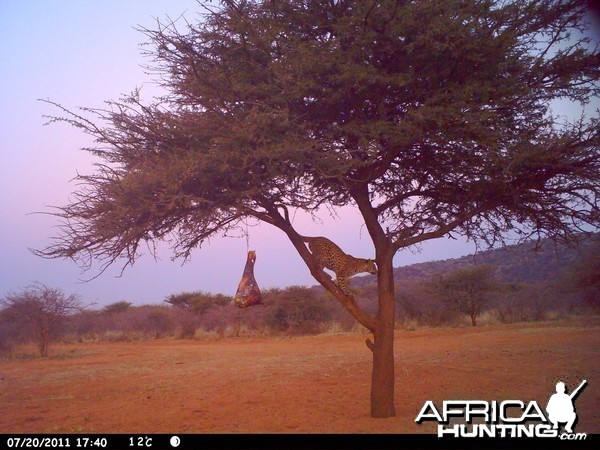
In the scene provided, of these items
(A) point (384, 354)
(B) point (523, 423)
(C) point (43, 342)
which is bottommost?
(B) point (523, 423)

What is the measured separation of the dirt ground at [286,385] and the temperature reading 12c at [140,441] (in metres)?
1.17

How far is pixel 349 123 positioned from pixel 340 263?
7.93 feet

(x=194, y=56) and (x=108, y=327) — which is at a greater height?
(x=194, y=56)

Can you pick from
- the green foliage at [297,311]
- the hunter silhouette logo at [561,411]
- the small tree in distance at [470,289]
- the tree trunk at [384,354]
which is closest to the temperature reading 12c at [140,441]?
the tree trunk at [384,354]

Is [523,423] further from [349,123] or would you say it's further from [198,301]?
[198,301]

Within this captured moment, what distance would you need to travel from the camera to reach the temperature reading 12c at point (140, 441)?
909 cm

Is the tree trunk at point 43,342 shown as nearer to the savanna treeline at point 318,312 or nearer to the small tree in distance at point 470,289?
the savanna treeline at point 318,312

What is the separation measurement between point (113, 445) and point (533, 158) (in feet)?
24.6

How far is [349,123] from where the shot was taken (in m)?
10.5

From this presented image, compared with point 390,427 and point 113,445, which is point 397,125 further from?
point 113,445

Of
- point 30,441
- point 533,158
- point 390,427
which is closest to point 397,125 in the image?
point 533,158

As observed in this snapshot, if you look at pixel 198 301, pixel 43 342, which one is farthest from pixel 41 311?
pixel 198 301

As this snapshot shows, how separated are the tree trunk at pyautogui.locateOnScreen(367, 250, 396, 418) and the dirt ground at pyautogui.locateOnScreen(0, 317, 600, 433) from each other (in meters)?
0.26

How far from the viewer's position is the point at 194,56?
35.3ft
